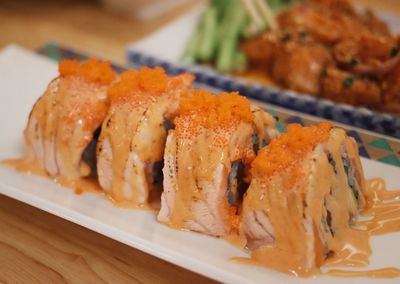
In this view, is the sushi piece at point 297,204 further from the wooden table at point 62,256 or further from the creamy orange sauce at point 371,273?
the wooden table at point 62,256

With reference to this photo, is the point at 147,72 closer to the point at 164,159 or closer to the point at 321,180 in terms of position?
the point at 164,159

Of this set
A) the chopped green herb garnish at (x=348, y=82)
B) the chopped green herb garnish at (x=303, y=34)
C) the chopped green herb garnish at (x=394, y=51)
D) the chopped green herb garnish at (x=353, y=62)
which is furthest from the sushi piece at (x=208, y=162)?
the chopped green herb garnish at (x=303, y=34)

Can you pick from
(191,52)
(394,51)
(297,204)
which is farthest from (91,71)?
(394,51)

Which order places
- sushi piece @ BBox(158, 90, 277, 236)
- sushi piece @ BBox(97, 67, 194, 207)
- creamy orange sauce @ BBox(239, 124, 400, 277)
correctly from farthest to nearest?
sushi piece @ BBox(97, 67, 194, 207), sushi piece @ BBox(158, 90, 277, 236), creamy orange sauce @ BBox(239, 124, 400, 277)

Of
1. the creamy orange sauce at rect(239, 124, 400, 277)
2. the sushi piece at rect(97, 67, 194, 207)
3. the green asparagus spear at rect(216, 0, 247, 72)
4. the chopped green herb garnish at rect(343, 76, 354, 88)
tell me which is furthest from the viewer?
the green asparagus spear at rect(216, 0, 247, 72)

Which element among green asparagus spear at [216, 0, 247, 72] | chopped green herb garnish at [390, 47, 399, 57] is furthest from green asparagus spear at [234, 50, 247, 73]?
chopped green herb garnish at [390, 47, 399, 57]

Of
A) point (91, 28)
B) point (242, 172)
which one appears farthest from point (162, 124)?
point (91, 28)

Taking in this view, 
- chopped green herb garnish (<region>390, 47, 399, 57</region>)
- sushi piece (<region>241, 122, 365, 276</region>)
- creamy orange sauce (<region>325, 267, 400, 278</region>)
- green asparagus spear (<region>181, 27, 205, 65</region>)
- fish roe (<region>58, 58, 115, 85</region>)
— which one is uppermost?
chopped green herb garnish (<region>390, 47, 399, 57</region>)

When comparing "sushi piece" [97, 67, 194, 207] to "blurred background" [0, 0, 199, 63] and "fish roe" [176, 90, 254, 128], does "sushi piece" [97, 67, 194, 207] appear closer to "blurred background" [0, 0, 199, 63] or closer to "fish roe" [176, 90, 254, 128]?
"fish roe" [176, 90, 254, 128]
